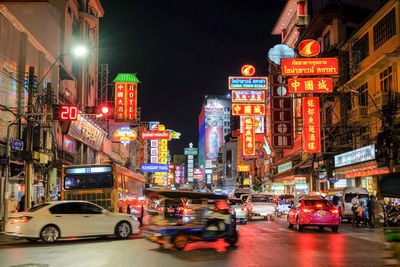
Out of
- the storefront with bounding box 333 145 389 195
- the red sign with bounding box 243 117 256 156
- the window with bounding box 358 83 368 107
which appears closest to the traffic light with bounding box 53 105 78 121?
the storefront with bounding box 333 145 389 195

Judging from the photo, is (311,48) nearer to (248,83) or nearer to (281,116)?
(281,116)

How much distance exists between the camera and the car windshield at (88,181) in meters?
22.6

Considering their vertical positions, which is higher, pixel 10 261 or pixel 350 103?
pixel 350 103

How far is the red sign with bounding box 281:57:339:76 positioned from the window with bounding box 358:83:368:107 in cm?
262

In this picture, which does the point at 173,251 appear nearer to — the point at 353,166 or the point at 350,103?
the point at 353,166

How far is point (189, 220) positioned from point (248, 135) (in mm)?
42766

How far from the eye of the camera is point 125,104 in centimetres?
4409

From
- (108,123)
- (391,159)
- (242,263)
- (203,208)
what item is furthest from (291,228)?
(108,123)

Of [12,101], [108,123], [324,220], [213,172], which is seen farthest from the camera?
[213,172]

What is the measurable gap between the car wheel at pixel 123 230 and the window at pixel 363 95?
2484 centimetres

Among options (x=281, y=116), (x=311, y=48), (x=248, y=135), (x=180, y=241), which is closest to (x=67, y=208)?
(x=180, y=241)

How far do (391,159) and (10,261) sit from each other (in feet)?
75.3

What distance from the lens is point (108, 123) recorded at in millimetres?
58281

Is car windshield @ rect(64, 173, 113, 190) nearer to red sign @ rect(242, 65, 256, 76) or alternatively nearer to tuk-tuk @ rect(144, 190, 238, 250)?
tuk-tuk @ rect(144, 190, 238, 250)
